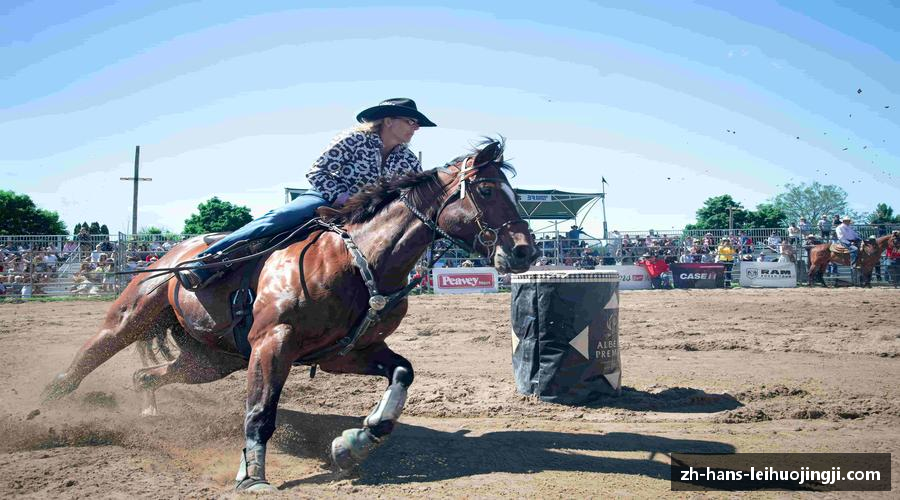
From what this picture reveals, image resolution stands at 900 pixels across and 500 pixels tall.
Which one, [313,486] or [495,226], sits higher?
[495,226]

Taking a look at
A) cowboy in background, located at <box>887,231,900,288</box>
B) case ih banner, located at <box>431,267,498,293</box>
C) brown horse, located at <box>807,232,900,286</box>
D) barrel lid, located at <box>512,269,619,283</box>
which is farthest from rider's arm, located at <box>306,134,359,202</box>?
cowboy in background, located at <box>887,231,900,288</box>

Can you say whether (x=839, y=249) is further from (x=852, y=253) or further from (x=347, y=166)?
(x=347, y=166)

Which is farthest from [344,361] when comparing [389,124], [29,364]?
[29,364]

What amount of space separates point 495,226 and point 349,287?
42.0 inches


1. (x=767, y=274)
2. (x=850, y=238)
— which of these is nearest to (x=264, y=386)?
(x=767, y=274)

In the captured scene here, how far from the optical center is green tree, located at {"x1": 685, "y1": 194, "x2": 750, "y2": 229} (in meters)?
54.5

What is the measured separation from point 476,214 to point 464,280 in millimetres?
16888

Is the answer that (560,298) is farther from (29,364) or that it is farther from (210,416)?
(29,364)

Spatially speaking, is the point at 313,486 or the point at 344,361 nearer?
the point at 313,486

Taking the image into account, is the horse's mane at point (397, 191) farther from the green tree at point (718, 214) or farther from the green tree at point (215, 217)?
the green tree at point (718, 214)

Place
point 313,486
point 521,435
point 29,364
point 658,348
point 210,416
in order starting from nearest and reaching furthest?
1. point 313,486
2. point 521,435
3. point 210,416
4. point 29,364
5. point 658,348

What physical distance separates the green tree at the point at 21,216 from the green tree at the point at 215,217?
10.9 meters

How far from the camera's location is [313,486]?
3990 millimetres

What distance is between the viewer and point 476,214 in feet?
13.4
